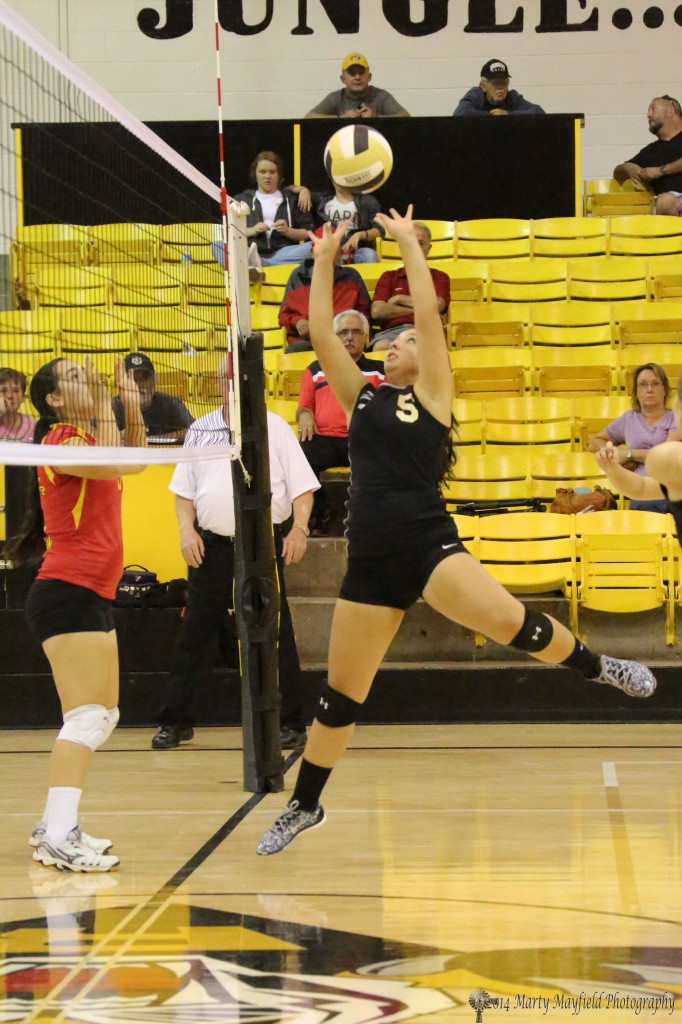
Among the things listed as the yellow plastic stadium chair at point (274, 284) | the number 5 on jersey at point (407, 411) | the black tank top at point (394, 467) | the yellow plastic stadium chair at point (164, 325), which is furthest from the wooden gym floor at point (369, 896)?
the yellow plastic stadium chair at point (274, 284)

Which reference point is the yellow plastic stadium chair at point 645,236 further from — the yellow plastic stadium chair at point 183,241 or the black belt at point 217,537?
the black belt at point 217,537

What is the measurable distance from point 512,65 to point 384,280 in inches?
205

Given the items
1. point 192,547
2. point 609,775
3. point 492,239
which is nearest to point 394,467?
point 609,775

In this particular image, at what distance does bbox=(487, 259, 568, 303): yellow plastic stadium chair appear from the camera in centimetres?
1200

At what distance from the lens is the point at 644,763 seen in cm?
666

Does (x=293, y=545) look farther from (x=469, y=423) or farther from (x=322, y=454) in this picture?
(x=469, y=423)

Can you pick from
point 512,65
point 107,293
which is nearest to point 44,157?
point 107,293

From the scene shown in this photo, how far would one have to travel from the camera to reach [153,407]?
6.42 m

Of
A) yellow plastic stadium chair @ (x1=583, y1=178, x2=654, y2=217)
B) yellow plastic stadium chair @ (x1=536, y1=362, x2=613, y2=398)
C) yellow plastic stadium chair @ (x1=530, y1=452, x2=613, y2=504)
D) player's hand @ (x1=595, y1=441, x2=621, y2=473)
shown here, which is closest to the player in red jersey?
player's hand @ (x1=595, y1=441, x2=621, y2=473)

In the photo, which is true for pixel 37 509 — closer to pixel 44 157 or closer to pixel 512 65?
pixel 44 157

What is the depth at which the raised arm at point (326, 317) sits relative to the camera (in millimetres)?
4609

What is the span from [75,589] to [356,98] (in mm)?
9933

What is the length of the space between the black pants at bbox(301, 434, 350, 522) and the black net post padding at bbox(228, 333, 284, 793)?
2883mm

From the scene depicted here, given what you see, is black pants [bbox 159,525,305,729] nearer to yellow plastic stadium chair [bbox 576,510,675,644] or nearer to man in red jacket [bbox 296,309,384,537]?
man in red jacket [bbox 296,309,384,537]
